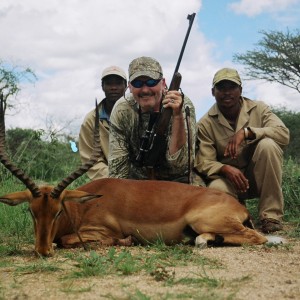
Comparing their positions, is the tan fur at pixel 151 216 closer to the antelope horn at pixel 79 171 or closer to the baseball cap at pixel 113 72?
the antelope horn at pixel 79 171

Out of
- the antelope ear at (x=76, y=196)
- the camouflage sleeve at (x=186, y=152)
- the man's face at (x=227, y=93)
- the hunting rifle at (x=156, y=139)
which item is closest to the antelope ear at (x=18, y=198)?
the antelope ear at (x=76, y=196)

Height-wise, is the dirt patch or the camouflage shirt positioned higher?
the camouflage shirt

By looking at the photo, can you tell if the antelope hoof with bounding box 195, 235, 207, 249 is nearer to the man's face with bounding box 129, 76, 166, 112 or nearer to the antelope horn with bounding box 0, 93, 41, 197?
the antelope horn with bounding box 0, 93, 41, 197

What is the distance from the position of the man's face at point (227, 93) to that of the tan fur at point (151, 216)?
1476mm

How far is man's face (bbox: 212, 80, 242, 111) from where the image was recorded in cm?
649

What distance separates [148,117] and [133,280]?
2.77 metres

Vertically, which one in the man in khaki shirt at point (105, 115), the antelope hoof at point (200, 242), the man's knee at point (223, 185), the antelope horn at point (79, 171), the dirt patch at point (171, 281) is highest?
the man in khaki shirt at point (105, 115)

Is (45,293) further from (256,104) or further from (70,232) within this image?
(256,104)

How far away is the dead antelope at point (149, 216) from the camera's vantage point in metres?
5.11

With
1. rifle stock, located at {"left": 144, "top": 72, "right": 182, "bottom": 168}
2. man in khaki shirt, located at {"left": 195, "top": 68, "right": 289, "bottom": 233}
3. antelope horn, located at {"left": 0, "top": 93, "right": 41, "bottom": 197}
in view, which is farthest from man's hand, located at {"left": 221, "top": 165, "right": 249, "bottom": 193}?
antelope horn, located at {"left": 0, "top": 93, "right": 41, "bottom": 197}

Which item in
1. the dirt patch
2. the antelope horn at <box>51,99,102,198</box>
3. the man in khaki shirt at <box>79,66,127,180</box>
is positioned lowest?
the dirt patch

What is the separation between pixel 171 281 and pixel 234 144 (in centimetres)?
291

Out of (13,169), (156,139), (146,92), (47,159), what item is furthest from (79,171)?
(47,159)

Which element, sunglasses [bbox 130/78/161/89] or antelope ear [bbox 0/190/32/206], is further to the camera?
sunglasses [bbox 130/78/161/89]
